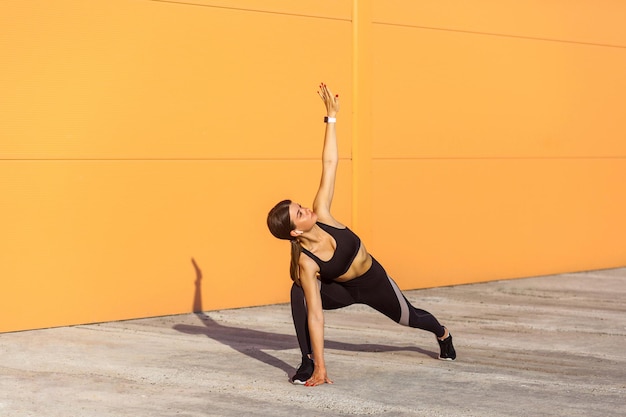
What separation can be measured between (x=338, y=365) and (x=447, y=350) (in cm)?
82

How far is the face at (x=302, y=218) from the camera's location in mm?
7777

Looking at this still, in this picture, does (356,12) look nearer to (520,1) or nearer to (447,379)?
(520,1)

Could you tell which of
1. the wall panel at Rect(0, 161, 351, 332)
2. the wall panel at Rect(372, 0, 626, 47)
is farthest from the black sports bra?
the wall panel at Rect(372, 0, 626, 47)

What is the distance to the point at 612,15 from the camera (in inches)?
581

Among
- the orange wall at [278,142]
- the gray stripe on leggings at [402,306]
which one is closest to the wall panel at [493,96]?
the orange wall at [278,142]

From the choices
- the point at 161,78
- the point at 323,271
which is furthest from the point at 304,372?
the point at 161,78

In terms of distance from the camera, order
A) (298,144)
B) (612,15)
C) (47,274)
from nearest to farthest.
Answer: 1. (47,274)
2. (298,144)
3. (612,15)

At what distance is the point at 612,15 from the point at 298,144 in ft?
16.7

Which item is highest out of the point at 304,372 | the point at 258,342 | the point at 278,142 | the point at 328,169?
the point at 278,142

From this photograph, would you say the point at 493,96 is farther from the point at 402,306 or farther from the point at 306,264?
the point at 306,264

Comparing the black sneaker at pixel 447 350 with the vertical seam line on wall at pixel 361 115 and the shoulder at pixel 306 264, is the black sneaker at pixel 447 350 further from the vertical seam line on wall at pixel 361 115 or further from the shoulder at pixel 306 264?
the vertical seam line on wall at pixel 361 115

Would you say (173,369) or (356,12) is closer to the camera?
(173,369)

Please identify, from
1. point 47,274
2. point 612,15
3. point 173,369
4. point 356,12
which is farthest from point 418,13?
point 173,369

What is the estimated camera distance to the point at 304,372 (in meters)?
7.88
